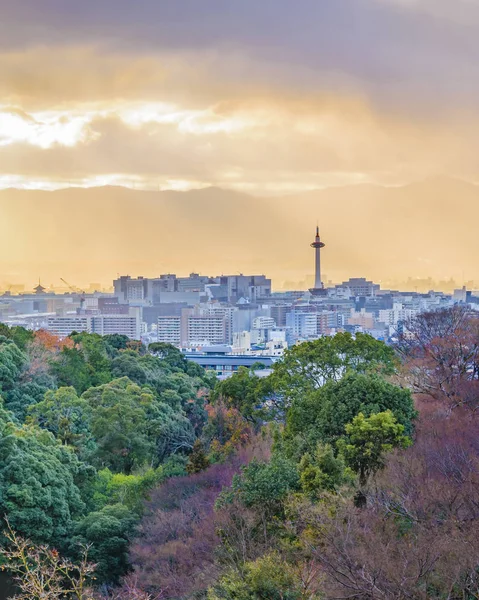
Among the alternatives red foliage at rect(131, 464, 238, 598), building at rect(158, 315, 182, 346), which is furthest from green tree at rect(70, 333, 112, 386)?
building at rect(158, 315, 182, 346)

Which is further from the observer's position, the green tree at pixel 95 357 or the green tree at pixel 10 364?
the green tree at pixel 95 357

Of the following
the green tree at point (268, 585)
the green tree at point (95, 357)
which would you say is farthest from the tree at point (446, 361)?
the green tree at point (95, 357)

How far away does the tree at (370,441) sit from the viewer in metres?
9.45

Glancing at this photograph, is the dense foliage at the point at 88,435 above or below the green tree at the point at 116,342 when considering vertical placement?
below

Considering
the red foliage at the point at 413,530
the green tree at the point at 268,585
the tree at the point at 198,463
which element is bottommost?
the tree at the point at 198,463

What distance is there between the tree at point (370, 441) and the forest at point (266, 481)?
20 mm

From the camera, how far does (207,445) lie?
15.2 m

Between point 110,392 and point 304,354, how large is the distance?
5.22 meters

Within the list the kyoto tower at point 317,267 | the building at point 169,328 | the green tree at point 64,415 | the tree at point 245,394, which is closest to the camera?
the tree at point 245,394

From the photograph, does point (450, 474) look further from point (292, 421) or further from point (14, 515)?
point (14, 515)

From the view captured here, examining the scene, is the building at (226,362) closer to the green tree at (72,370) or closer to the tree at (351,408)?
the green tree at (72,370)

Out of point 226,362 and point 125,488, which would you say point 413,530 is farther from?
point 226,362

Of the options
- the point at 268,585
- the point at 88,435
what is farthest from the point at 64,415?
the point at 268,585

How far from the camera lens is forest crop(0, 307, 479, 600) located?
6.21 meters
